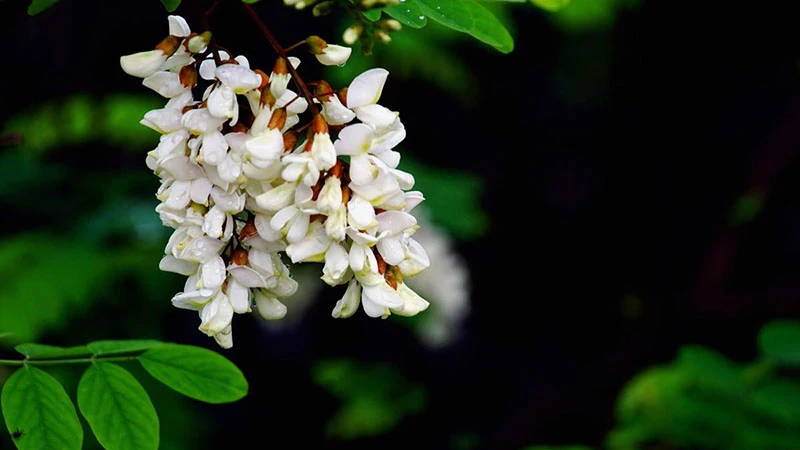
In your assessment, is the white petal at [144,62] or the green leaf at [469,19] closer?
the white petal at [144,62]

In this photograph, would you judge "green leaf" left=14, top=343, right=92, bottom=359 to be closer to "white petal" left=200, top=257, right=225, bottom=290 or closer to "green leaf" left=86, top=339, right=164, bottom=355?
"green leaf" left=86, top=339, right=164, bottom=355

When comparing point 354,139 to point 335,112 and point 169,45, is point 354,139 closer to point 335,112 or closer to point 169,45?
point 335,112

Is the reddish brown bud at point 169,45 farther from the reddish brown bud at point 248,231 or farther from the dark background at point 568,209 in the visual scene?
the dark background at point 568,209

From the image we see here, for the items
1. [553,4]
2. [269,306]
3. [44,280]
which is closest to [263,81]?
[269,306]

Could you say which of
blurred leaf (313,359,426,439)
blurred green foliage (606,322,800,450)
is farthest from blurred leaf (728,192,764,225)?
blurred green foliage (606,322,800,450)

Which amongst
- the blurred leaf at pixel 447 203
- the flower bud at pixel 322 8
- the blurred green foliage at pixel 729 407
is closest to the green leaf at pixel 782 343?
the blurred green foliage at pixel 729 407

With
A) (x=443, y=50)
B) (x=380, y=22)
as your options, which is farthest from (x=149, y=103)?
(x=380, y=22)

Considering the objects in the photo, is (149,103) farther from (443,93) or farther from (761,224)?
(761,224)
